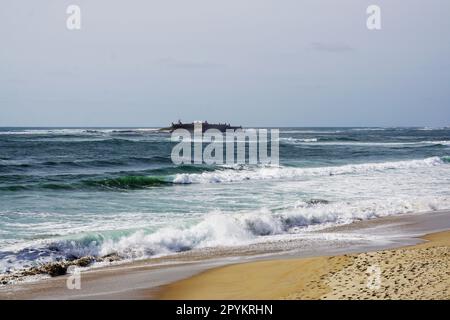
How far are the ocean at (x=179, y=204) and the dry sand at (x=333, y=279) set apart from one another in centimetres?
282

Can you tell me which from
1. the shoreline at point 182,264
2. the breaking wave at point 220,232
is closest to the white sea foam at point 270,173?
the breaking wave at point 220,232

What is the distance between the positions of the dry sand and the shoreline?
0.44m

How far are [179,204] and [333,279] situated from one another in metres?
9.91

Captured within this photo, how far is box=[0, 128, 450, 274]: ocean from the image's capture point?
1091 cm

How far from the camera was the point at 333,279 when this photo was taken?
7.03 m

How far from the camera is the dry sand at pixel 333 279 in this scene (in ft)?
20.3

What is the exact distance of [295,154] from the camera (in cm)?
4119
